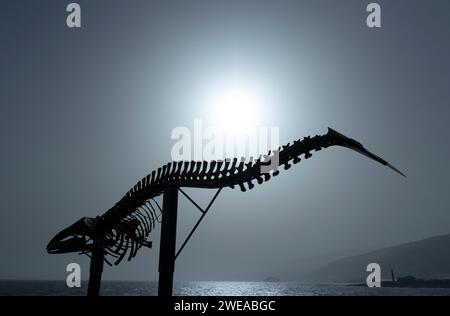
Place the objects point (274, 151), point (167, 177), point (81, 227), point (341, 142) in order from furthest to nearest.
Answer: point (81, 227)
point (167, 177)
point (274, 151)
point (341, 142)

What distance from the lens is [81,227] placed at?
18.8 m
